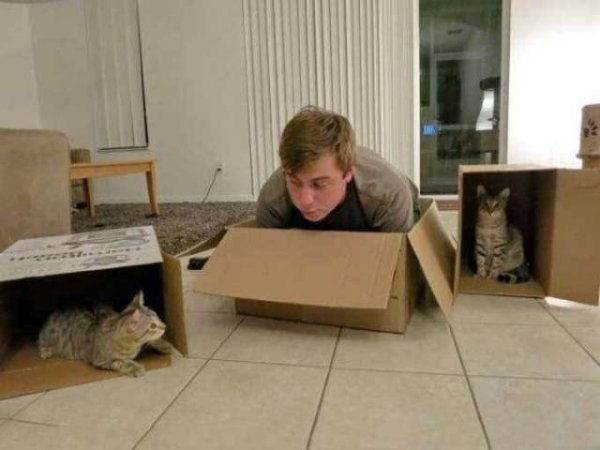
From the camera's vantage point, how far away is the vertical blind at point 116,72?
4.00 meters

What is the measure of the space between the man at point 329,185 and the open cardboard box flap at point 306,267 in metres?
0.11

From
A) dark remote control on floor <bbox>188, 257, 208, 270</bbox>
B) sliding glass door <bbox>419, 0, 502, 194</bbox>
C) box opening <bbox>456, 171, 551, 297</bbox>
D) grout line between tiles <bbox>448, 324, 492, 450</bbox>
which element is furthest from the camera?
sliding glass door <bbox>419, 0, 502, 194</bbox>

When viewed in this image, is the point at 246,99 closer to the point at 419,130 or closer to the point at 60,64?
the point at 419,130

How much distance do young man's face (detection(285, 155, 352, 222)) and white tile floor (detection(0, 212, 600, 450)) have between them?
34 centimetres

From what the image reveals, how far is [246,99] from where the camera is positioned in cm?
387

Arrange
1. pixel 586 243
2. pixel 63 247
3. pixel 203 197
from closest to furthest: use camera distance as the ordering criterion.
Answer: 1. pixel 63 247
2. pixel 586 243
3. pixel 203 197

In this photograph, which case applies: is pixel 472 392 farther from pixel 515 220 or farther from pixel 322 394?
pixel 515 220

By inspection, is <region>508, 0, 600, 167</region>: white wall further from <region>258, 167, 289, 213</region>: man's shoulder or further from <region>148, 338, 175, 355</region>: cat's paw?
<region>148, 338, 175, 355</region>: cat's paw

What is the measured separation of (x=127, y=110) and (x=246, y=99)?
3.62 ft

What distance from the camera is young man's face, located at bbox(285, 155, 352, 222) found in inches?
48.6

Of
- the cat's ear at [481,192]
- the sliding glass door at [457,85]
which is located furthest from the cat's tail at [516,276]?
the sliding glass door at [457,85]

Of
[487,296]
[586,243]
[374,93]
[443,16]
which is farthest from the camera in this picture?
[443,16]

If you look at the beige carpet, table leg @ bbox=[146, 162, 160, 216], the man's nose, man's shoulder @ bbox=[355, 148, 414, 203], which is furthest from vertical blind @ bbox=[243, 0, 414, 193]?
the man's nose

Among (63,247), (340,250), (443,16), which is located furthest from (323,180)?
(443,16)
